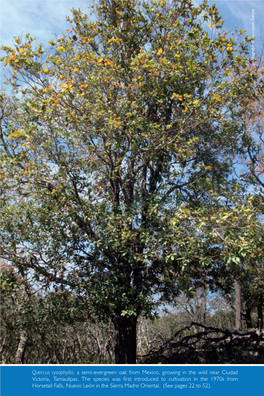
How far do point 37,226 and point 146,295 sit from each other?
2.89 m

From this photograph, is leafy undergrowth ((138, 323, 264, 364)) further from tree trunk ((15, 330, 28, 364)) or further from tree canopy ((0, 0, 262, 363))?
tree trunk ((15, 330, 28, 364))

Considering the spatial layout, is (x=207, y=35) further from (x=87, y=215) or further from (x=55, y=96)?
(x=87, y=215)

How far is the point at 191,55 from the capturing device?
736 cm

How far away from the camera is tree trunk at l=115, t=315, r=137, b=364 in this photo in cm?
737

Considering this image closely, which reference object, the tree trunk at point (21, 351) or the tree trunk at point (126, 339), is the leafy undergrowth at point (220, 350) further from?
the tree trunk at point (21, 351)

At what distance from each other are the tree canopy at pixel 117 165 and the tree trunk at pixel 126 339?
0.09 ft

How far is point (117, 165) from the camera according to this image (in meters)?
7.31

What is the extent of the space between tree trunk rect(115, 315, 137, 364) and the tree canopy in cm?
3

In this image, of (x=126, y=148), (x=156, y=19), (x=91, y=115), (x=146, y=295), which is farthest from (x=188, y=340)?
(x=156, y=19)

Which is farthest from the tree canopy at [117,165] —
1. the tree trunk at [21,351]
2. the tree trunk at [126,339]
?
the tree trunk at [21,351]

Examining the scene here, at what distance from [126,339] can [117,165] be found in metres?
4.16

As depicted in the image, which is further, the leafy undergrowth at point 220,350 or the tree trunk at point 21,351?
the tree trunk at point 21,351

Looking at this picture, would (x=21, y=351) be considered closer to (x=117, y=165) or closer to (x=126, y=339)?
(x=126, y=339)

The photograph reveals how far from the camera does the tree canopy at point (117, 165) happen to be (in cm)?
636
